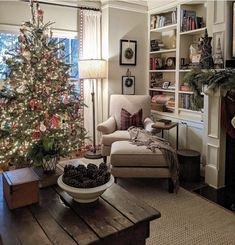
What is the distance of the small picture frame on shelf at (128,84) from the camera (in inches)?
190

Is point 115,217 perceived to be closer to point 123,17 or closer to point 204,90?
point 204,90

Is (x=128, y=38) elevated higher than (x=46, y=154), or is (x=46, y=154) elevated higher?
(x=128, y=38)

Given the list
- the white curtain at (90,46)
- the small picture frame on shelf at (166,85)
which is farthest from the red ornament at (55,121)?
the small picture frame on shelf at (166,85)

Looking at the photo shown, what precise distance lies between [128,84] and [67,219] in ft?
11.6

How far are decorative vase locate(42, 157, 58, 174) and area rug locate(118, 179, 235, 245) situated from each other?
3.23 ft

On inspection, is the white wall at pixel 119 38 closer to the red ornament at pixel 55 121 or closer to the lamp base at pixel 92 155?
the lamp base at pixel 92 155

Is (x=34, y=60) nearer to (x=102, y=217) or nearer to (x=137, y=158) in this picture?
(x=137, y=158)

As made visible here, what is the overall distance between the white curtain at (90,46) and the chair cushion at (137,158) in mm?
1669

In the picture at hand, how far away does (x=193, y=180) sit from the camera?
3.53 m

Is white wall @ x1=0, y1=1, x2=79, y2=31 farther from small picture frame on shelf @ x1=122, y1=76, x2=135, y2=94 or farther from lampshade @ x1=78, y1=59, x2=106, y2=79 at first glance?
small picture frame on shelf @ x1=122, y1=76, x2=135, y2=94

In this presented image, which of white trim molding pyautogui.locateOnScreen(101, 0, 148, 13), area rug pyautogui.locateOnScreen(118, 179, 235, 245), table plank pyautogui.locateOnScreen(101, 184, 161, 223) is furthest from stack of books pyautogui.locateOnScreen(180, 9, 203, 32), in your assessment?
table plank pyautogui.locateOnScreen(101, 184, 161, 223)

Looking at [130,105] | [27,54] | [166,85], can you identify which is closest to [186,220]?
[130,105]

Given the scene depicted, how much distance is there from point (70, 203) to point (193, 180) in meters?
2.19

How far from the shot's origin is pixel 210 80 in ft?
10.2
